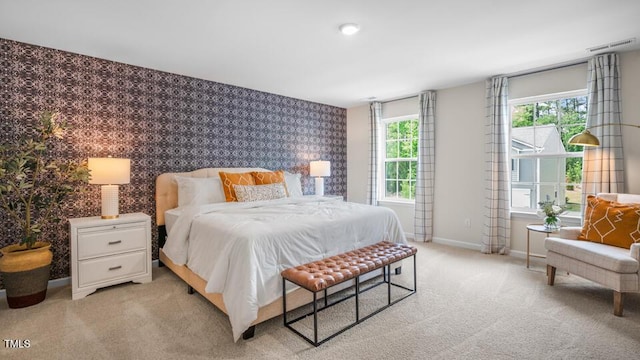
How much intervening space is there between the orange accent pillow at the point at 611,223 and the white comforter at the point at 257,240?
69.0 inches

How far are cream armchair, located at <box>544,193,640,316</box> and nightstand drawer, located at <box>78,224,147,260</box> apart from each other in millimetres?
4109

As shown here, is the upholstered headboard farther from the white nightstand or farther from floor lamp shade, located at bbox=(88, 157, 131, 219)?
floor lamp shade, located at bbox=(88, 157, 131, 219)

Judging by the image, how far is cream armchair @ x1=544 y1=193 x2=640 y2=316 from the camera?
2.30 meters

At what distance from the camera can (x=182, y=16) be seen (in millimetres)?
2389

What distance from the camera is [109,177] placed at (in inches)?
114

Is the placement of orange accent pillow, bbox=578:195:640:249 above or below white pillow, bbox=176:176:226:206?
below

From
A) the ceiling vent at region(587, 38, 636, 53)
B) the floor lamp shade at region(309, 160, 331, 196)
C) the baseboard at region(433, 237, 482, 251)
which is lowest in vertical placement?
the baseboard at region(433, 237, 482, 251)

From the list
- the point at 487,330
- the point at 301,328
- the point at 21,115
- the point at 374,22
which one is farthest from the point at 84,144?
the point at 487,330

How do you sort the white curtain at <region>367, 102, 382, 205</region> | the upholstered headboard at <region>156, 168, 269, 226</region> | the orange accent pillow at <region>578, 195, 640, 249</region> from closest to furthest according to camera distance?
the orange accent pillow at <region>578, 195, 640, 249</region>, the upholstered headboard at <region>156, 168, 269, 226</region>, the white curtain at <region>367, 102, 382, 205</region>

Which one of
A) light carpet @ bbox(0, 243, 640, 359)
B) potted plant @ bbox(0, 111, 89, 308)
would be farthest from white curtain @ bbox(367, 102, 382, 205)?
potted plant @ bbox(0, 111, 89, 308)

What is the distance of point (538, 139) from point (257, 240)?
391 centimetres

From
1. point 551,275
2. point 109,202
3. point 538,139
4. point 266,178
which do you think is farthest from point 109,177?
point 538,139

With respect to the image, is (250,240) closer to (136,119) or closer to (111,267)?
(111,267)

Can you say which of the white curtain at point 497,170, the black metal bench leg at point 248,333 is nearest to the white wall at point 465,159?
the white curtain at point 497,170
